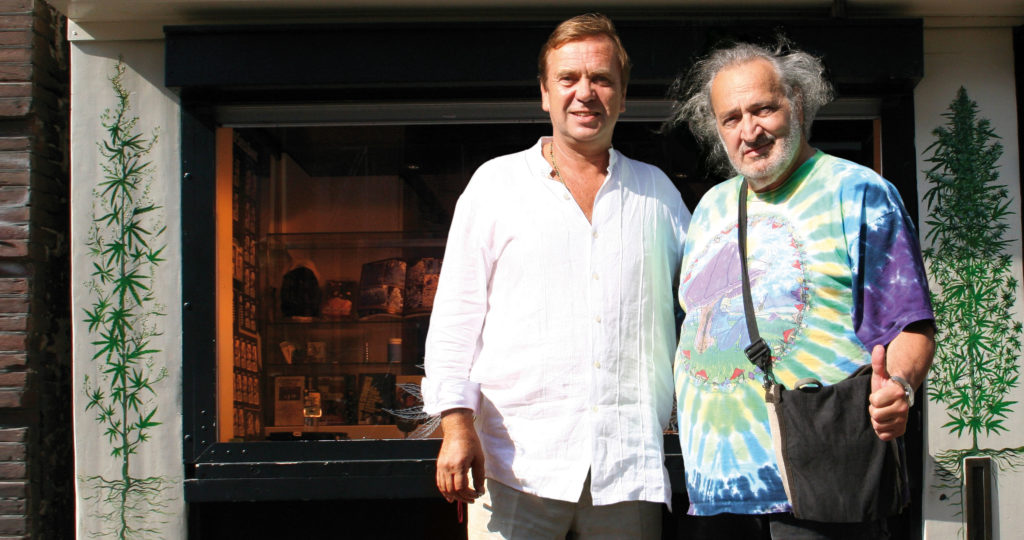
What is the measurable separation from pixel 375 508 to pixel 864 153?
2.59 meters

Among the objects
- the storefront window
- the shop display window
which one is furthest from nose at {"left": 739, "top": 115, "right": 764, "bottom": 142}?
the storefront window

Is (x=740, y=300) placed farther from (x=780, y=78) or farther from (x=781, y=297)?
(x=780, y=78)

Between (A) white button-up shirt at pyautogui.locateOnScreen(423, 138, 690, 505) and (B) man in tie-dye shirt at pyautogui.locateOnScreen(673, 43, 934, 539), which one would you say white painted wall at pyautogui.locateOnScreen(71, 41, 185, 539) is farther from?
(B) man in tie-dye shirt at pyautogui.locateOnScreen(673, 43, 934, 539)

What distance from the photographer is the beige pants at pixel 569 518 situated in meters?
2.94

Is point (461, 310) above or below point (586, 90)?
below

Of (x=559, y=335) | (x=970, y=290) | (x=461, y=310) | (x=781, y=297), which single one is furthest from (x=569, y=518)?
(x=970, y=290)

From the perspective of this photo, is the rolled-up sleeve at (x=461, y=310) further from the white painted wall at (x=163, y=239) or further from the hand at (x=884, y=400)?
the white painted wall at (x=163, y=239)

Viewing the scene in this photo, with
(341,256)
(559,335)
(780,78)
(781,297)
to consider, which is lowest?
(559,335)

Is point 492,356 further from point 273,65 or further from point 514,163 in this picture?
point 273,65

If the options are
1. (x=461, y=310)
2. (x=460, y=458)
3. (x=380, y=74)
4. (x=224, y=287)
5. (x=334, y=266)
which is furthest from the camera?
(x=334, y=266)

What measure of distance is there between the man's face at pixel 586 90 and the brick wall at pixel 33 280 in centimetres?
254

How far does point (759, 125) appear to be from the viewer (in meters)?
2.74

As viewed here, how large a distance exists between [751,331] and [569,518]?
30.9 inches

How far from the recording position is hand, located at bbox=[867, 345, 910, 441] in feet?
7.61
